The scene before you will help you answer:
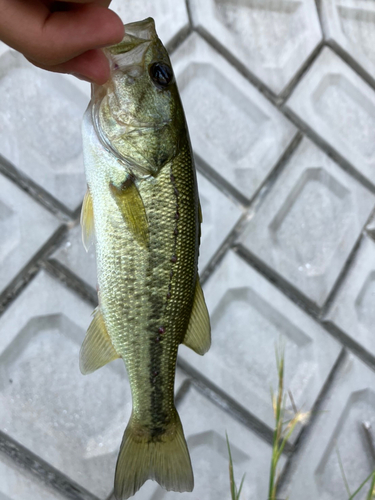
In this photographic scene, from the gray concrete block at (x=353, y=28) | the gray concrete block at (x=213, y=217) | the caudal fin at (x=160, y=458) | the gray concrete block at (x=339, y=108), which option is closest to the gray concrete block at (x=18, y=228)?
the gray concrete block at (x=213, y=217)

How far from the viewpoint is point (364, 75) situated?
4.10ft

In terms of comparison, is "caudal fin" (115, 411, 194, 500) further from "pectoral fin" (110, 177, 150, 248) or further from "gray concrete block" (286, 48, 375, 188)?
"gray concrete block" (286, 48, 375, 188)

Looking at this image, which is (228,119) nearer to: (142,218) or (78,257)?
(78,257)

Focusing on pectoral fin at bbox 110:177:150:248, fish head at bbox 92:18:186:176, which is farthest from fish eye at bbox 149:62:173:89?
pectoral fin at bbox 110:177:150:248

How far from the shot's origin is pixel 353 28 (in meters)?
1.24

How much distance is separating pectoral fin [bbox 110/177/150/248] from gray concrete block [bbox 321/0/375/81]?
2.96 feet

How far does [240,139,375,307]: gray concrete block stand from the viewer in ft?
3.56

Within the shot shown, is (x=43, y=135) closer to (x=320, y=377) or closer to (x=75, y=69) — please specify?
(x=75, y=69)

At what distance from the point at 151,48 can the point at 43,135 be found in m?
0.45

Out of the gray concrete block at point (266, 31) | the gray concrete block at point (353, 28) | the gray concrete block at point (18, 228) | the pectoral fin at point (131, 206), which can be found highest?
the gray concrete block at point (353, 28)

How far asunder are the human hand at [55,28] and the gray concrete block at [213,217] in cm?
65

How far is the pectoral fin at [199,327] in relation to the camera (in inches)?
23.8

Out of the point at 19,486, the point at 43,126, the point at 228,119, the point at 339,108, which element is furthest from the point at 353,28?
the point at 19,486

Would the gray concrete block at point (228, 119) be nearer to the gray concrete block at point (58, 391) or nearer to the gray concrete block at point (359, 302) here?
the gray concrete block at point (359, 302)
